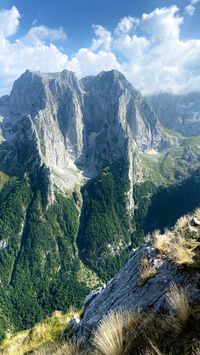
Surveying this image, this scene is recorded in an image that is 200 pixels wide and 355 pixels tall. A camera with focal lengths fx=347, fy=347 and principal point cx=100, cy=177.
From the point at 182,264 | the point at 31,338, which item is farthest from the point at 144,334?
the point at 31,338

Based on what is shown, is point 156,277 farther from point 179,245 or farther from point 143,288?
point 179,245

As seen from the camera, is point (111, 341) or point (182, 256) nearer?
point (111, 341)

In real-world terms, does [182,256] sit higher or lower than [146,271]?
lower

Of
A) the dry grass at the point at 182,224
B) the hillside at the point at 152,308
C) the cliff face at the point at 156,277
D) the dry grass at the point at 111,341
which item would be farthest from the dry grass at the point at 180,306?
the dry grass at the point at 182,224

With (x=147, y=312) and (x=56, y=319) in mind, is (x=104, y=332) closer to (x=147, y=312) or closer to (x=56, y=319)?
(x=147, y=312)

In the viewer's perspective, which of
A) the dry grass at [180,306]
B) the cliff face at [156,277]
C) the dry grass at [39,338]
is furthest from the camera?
the dry grass at [39,338]

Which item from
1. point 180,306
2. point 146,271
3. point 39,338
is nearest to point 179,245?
point 146,271

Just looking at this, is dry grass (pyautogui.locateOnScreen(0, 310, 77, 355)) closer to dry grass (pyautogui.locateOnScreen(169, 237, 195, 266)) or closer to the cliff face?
the cliff face

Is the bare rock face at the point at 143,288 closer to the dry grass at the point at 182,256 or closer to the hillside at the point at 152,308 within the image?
the hillside at the point at 152,308
